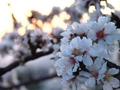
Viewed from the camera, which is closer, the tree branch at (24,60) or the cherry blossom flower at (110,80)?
the cherry blossom flower at (110,80)

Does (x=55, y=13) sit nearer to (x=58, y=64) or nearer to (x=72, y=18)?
(x=72, y=18)

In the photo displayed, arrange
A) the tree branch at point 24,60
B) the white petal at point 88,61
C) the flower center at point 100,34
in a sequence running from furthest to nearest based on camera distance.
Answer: the tree branch at point 24,60 < the flower center at point 100,34 < the white petal at point 88,61

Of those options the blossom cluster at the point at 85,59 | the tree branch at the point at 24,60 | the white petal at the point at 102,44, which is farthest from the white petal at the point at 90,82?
the tree branch at the point at 24,60

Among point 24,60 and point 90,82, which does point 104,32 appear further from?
point 24,60

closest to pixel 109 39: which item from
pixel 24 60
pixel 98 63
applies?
pixel 98 63

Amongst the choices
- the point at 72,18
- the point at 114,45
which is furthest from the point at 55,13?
the point at 114,45

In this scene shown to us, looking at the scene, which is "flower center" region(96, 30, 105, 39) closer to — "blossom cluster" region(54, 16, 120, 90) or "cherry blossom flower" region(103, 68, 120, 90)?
"blossom cluster" region(54, 16, 120, 90)

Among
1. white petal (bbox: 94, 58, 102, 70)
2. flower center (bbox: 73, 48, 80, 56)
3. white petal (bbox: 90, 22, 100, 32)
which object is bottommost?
white petal (bbox: 94, 58, 102, 70)

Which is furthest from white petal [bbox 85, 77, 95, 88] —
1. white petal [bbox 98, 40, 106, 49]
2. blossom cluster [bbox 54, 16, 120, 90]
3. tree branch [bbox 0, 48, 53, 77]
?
tree branch [bbox 0, 48, 53, 77]

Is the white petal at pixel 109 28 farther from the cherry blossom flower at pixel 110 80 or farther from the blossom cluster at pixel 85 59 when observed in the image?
the cherry blossom flower at pixel 110 80
